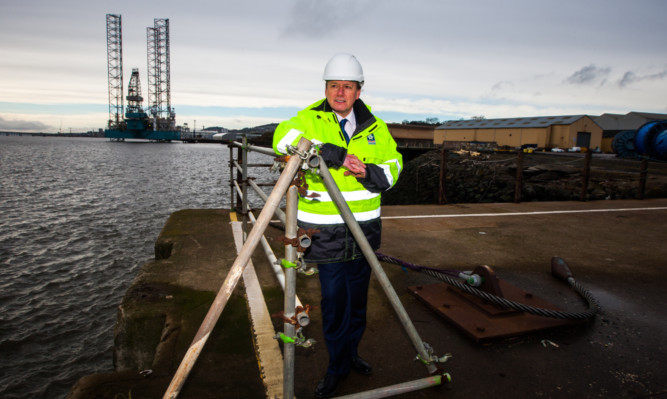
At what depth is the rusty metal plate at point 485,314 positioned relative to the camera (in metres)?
2.63

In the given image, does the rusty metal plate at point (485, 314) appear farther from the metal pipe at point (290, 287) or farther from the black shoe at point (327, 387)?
the metal pipe at point (290, 287)

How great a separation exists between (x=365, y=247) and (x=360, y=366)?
903 millimetres

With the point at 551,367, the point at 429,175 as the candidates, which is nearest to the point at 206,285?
the point at 551,367

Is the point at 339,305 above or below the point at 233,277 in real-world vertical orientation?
below

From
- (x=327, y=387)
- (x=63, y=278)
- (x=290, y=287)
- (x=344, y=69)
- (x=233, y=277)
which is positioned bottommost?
(x=63, y=278)

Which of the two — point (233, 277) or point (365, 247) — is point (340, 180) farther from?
point (233, 277)

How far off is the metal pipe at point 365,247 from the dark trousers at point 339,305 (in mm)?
356

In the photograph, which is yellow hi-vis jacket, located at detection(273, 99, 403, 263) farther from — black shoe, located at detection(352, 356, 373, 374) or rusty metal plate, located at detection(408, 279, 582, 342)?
rusty metal plate, located at detection(408, 279, 582, 342)

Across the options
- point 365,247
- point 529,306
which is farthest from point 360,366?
point 529,306

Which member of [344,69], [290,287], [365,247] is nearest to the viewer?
[290,287]

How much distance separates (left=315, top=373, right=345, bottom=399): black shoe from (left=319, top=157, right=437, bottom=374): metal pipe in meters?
0.49

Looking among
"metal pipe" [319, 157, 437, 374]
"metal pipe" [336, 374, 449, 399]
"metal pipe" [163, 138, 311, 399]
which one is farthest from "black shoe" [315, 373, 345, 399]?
"metal pipe" [163, 138, 311, 399]

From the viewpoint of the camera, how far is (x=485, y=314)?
112 inches

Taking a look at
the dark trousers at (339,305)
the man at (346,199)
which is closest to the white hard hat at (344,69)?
the man at (346,199)
